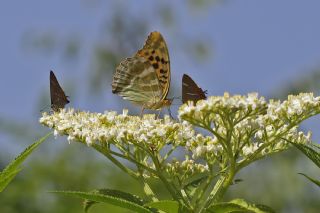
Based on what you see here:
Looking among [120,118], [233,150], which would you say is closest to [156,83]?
[120,118]

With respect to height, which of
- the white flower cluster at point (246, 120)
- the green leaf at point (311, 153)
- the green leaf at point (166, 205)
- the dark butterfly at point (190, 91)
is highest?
the dark butterfly at point (190, 91)

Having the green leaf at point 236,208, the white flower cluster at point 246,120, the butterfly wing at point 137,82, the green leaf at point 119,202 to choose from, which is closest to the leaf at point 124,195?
the green leaf at point 119,202

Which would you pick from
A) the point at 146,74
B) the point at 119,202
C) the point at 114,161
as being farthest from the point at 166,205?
the point at 146,74

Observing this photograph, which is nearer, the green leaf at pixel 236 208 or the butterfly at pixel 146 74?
the green leaf at pixel 236 208

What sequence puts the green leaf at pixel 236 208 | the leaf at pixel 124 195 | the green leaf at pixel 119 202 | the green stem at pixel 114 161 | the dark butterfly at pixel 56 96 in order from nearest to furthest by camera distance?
the green leaf at pixel 119 202 → the green leaf at pixel 236 208 → the leaf at pixel 124 195 → the green stem at pixel 114 161 → the dark butterfly at pixel 56 96

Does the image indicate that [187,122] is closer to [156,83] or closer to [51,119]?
[51,119]

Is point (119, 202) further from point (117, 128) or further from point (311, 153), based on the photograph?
point (311, 153)

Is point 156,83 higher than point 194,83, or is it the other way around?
point 156,83

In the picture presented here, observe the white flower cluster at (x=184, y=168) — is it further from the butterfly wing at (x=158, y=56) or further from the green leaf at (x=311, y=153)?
the butterfly wing at (x=158, y=56)
